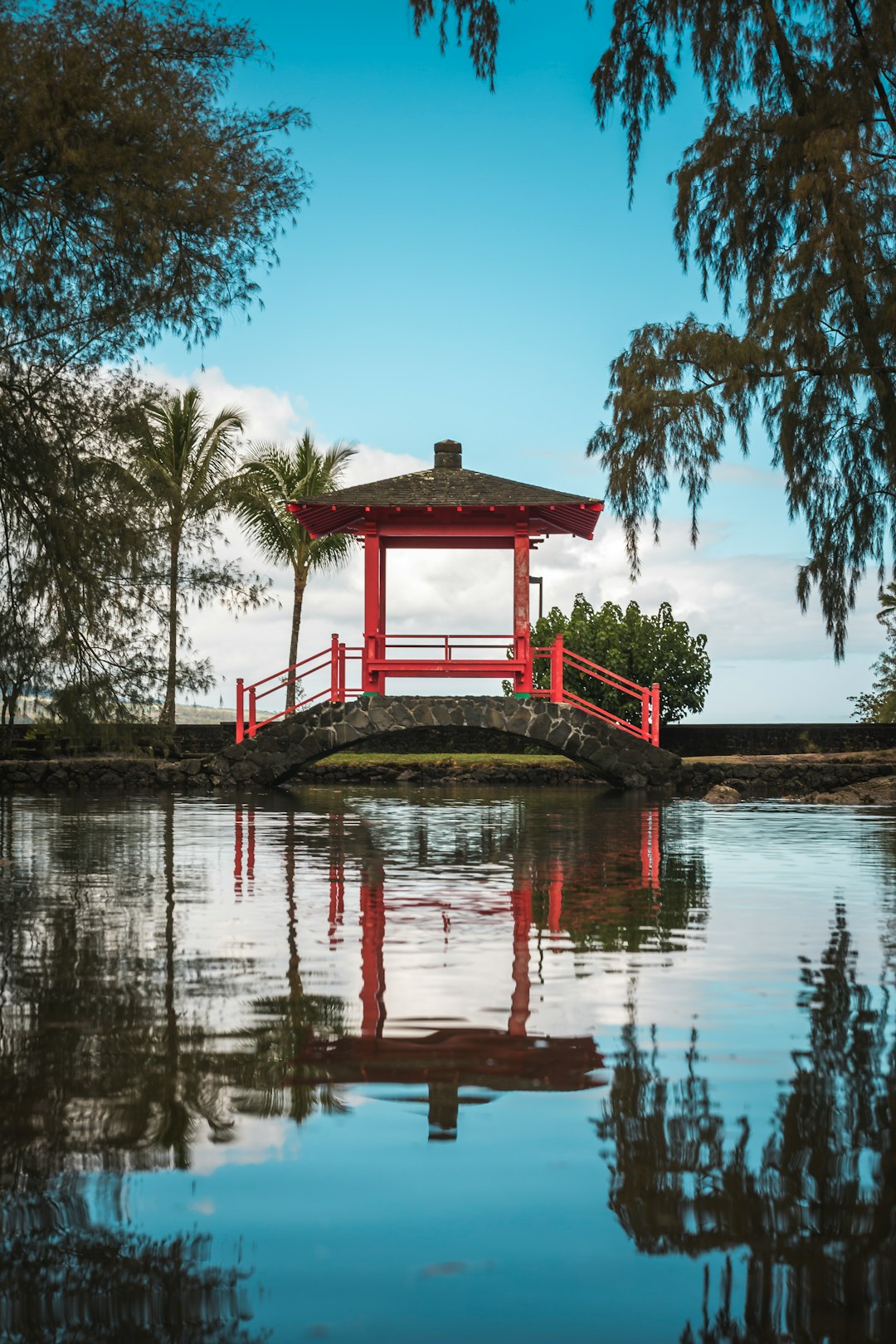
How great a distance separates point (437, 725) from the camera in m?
27.2

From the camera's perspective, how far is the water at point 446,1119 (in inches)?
113

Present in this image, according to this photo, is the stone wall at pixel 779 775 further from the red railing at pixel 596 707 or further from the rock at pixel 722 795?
the rock at pixel 722 795

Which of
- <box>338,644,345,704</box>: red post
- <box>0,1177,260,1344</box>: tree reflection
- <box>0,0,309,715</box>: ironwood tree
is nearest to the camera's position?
<box>0,1177,260,1344</box>: tree reflection

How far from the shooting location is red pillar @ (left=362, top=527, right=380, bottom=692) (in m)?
27.4

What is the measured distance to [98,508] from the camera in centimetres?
1584

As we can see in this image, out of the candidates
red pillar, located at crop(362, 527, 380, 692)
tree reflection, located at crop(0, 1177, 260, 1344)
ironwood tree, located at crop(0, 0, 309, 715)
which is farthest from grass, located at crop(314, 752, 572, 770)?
tree reflection, located at crop(0, 1177, 260, 1344)

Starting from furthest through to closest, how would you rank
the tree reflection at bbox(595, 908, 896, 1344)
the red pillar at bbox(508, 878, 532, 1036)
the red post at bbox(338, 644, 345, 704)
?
the red post at bbox(338, 644, 345, 704) → the red pillar at bbox(508, 878, 532, 1036) → the tree reflection at bbox(595, 908, 896, 1344)

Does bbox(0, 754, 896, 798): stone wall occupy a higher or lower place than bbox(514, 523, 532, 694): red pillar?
lower

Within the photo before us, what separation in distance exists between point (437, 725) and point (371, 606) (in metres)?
2.73

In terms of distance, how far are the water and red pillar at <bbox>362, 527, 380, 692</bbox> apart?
18.0 metres

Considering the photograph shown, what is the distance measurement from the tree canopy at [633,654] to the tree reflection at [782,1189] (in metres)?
30.3

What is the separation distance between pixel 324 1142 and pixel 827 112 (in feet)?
51.1

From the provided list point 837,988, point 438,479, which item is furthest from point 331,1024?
point 438,479

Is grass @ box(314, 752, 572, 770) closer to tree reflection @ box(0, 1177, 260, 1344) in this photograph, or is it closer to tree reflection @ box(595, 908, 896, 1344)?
tree reflection @ box(595, 908, 896, 1344)
